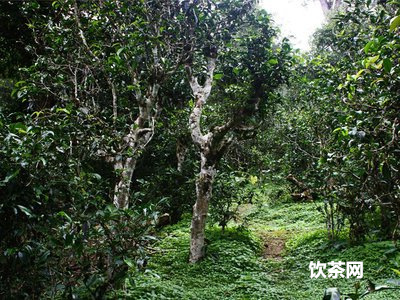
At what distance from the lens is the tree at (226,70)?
6430 millimetres

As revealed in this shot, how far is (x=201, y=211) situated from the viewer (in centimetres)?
644

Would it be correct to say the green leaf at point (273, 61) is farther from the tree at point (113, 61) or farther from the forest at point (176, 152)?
the tree at point (113, 61)

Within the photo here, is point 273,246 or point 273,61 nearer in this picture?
point 273,61

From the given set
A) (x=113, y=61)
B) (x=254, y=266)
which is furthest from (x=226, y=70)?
(x=254, y=266)

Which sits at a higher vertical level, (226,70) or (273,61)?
(226,70)

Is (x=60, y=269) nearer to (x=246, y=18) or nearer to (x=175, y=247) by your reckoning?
(x=175, y=247)

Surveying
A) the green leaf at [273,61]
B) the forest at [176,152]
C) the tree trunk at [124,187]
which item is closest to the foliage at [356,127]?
the forest at [176,152]

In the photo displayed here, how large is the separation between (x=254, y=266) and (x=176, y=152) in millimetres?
3723

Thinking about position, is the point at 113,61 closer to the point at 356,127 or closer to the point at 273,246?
the point at 356,127

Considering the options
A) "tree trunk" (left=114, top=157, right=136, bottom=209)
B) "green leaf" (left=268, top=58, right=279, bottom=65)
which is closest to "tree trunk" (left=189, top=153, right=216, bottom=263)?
"tree trunk" (left=114, top=157, right=136, bottom=209)

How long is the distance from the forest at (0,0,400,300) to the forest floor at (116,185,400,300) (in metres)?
0.03

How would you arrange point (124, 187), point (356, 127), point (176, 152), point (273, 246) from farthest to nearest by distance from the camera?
point (176, 152) → point (273, 246) → point (124, 187) → point (356, 127)

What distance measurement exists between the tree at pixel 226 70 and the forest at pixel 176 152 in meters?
0.03

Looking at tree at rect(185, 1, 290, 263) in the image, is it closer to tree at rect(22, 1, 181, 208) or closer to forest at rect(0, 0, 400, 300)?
forest at rect(0, 0, 400, 300)
